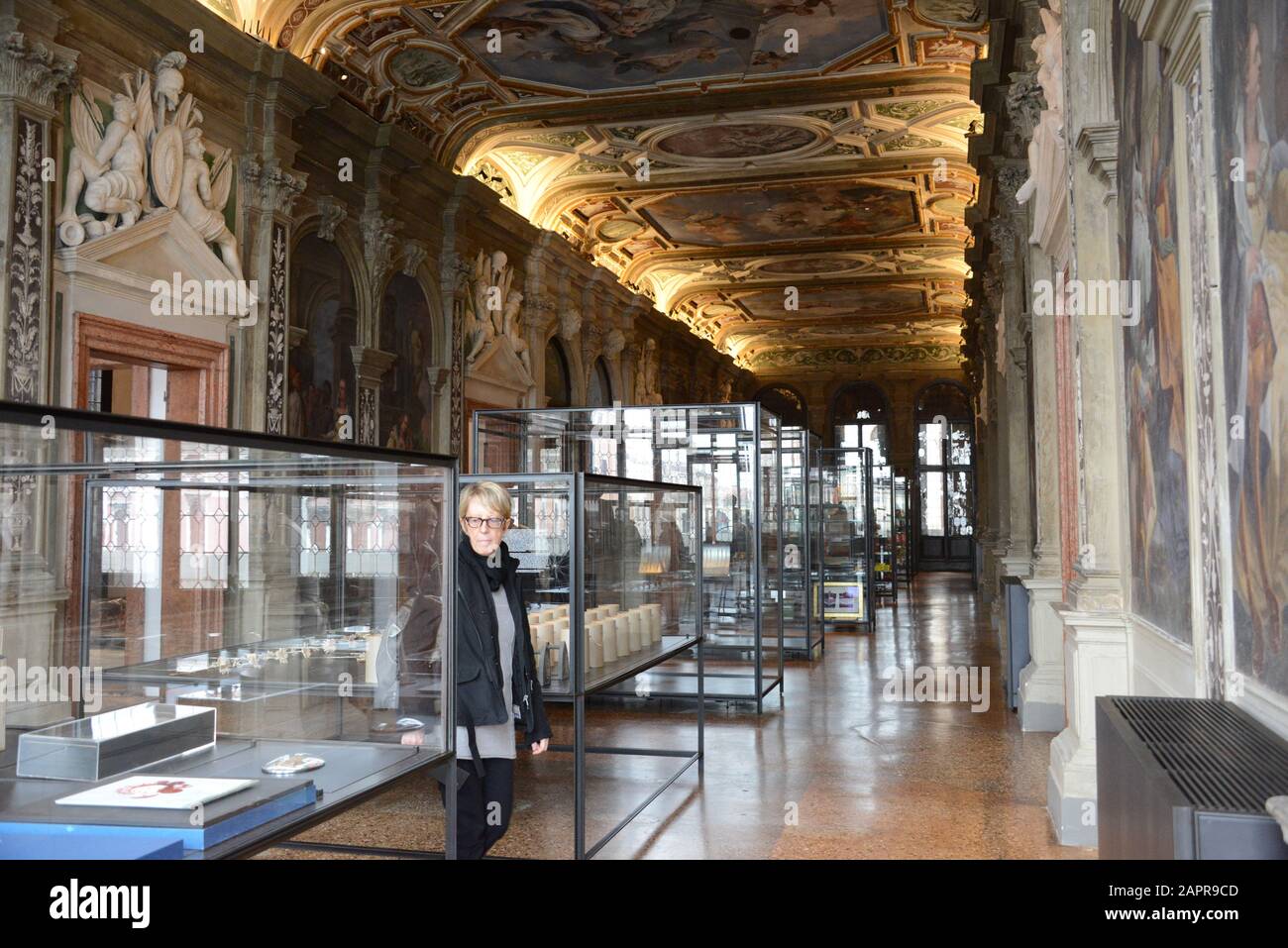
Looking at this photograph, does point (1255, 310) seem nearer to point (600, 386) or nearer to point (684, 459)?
point (684, 459)

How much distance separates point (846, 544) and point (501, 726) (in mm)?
12304

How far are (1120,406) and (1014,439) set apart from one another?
23.7ft

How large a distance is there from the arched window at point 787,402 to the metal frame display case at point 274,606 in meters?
31.5

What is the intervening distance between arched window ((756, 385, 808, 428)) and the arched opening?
11.1ft

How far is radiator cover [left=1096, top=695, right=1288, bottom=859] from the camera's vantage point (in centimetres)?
194

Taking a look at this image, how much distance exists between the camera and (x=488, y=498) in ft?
14.6

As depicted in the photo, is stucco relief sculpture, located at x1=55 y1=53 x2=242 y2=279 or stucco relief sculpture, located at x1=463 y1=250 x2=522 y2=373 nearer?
stucco relief sculpture, located at x1=55 y1=53 x2=242 y2=279

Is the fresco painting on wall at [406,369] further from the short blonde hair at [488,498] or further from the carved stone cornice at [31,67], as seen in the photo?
the short blonde hair at [488,498]

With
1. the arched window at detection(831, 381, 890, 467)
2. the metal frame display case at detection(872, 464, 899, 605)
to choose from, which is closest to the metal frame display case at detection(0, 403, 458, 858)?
the metal frame display case at detection(872, 464, 899, 605)

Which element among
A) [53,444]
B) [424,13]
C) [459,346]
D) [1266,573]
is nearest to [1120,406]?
[1266,573]

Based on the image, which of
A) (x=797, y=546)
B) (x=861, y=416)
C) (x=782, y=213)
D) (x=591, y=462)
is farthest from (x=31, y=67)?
(x=861, y=416)

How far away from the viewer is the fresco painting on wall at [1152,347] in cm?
390

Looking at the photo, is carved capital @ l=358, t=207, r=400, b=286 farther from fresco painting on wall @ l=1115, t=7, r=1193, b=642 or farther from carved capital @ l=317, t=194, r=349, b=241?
fresco painting on wall @ l=1115, t=7, r=1193, b=642

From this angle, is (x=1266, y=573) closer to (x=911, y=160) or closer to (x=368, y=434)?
(x=368, y=434)
